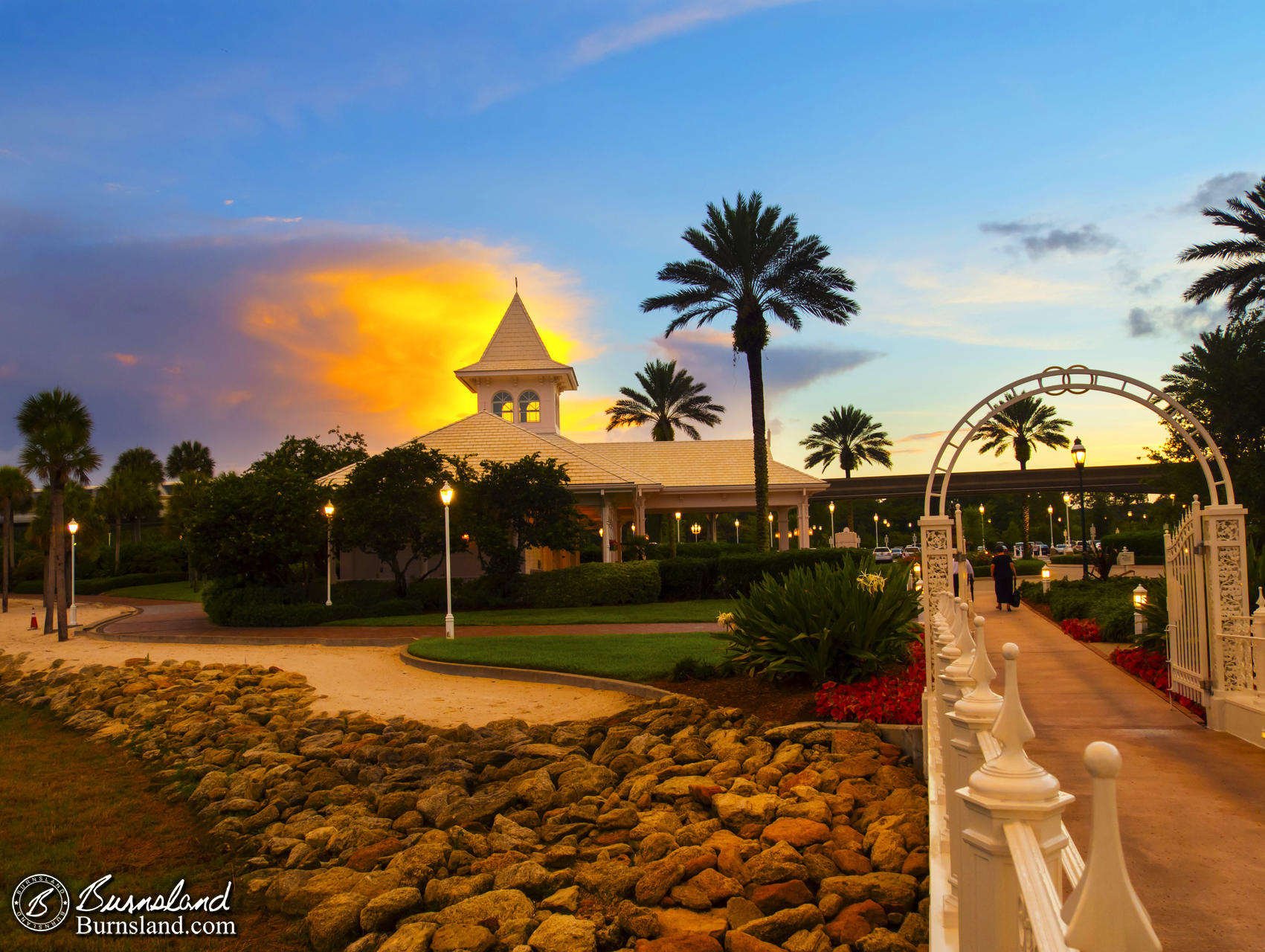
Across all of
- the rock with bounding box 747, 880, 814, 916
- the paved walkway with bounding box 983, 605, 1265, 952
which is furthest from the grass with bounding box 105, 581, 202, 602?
the rock with bounding box 747, 880, 814, 916

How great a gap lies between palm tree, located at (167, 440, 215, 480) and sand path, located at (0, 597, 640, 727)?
57938 mm

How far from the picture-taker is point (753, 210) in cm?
3131

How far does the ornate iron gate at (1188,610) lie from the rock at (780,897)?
5380 millimetres

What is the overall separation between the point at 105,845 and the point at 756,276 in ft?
87.3

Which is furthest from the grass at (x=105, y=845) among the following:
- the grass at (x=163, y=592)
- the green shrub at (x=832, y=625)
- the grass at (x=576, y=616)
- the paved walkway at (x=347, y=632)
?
the grass at (x=163, y=592)

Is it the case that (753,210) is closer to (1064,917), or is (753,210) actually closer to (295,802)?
(295,802)

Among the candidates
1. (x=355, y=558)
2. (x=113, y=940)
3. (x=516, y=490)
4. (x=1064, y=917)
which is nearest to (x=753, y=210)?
(x=516, y=490)

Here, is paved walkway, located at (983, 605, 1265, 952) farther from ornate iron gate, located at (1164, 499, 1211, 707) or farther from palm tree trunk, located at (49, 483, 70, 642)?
palm tree trunk, located at (49, 483, 70, 642)

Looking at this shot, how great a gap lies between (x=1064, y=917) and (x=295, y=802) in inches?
→ 367

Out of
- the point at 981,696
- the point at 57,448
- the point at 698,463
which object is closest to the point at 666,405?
the point at 698,463

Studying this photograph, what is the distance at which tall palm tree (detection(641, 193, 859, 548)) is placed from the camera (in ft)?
103

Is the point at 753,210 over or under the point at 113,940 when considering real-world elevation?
over

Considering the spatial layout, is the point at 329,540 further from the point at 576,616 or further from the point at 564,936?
the point at 564,936

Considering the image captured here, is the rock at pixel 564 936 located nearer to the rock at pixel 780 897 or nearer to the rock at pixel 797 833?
the rock at pixel 780 897
